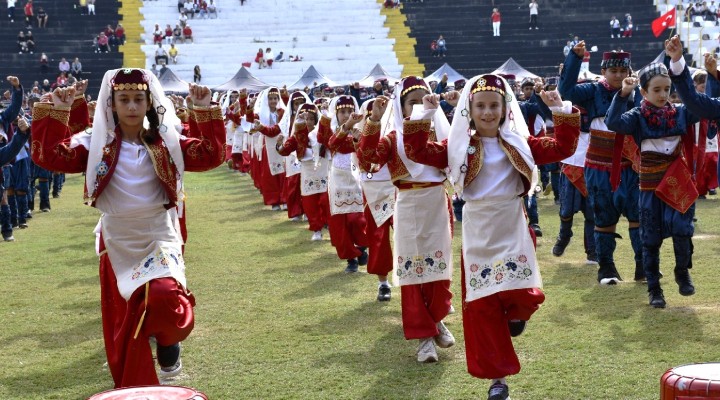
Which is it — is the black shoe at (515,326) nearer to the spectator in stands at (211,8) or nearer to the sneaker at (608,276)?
the sneaker at (608,276)

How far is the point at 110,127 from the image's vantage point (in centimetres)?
626

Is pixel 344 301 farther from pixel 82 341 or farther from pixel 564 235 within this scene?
pixel 564 235

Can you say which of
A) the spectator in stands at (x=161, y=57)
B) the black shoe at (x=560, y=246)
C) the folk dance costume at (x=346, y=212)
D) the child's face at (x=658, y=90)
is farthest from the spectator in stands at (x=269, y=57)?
the child's face at (x=658, y=90)

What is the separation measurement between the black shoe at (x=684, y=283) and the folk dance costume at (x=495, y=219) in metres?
2.93

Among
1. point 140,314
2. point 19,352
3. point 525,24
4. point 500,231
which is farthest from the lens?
point 525,24

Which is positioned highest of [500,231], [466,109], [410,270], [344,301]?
Answer: [466,109]

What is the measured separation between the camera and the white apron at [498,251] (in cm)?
633

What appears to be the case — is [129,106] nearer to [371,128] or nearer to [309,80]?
[371,128]

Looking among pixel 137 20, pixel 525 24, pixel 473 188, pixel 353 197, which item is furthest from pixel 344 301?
pixel 137 20

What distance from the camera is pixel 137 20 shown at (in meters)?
49.3

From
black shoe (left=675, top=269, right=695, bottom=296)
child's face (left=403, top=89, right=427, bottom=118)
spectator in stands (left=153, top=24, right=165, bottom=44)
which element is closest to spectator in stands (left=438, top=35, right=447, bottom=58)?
spectator in stands (left=153, top=24, right=165, bottom=44)

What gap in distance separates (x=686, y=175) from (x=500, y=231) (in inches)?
108

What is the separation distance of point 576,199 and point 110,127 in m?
6.23

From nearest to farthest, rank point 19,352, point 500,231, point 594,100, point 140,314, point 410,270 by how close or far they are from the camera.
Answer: point 140,314 → point 500,231 → point 410,270 → point 19,352 → point 594,100
